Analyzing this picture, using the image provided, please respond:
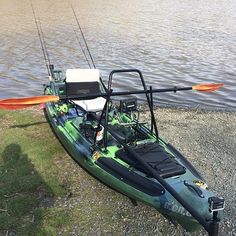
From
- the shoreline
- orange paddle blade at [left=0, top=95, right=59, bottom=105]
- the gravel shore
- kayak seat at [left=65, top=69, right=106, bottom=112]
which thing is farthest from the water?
orange paddle blade at [left=0, top=95, right=59, bottom=105]

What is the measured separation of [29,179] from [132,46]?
1585 centimetres

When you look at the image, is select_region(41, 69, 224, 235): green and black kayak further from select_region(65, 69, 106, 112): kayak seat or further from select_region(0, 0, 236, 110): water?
select_region(0, 0, 236, 110): water

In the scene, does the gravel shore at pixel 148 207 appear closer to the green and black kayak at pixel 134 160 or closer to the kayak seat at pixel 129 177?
the green and black kayak at pixel 134 160

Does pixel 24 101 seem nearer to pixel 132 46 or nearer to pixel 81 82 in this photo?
pixel 81 82

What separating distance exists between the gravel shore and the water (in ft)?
11.0

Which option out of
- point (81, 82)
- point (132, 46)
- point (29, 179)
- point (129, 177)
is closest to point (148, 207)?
point (129, 177)

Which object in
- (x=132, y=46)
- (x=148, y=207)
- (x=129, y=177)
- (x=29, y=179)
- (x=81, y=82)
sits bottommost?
(x=132, y=46)

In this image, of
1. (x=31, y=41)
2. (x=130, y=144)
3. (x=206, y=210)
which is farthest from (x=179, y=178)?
(x=31, y=41)

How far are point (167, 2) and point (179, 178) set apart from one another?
131 feet

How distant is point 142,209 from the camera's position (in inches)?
259

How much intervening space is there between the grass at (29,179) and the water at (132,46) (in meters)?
4.85

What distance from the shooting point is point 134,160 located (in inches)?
258

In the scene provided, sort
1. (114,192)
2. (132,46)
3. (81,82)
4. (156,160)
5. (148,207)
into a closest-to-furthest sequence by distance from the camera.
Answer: (156,160) < (148,207) < (114,192) < (81,82) < (132,46)

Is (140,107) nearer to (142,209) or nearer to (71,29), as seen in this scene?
(142,209)
